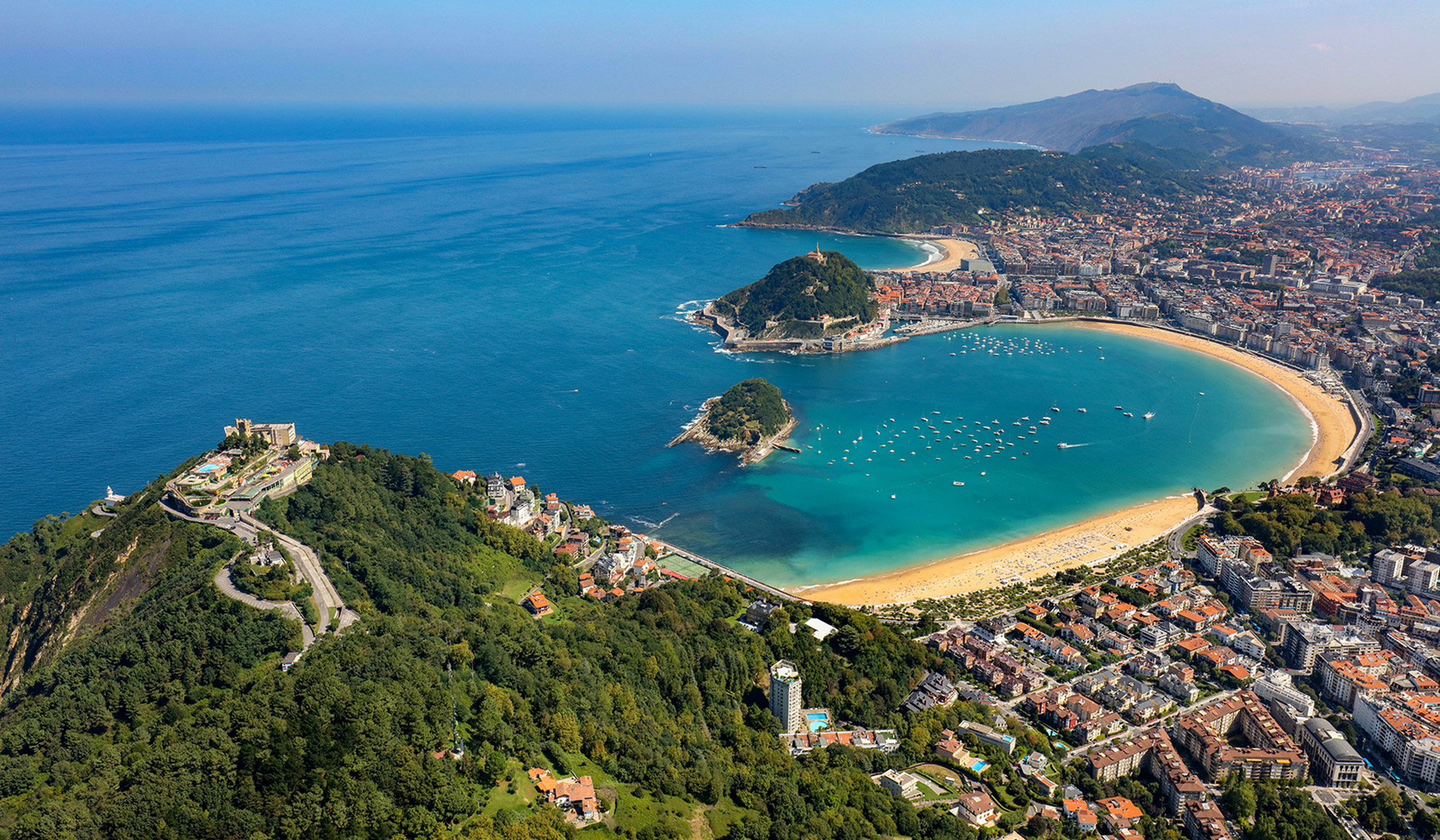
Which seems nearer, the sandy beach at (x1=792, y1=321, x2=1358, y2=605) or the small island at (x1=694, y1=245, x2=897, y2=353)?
the sandy beach at (x1=792, y1=321, x2=1358, y2=605)

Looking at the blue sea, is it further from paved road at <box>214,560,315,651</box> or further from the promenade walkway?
paved road at <box>214,560,315,651</box>

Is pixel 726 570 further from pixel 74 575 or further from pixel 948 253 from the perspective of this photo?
pixel 948 253

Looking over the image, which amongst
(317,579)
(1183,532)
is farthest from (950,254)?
(317,579)

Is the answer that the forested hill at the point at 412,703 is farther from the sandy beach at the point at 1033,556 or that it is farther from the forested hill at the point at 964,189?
the forested hill at the point at 964,189

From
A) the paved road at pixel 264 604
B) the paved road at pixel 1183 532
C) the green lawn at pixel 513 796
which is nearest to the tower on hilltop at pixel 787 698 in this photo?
the green lawn at pixel 513 796

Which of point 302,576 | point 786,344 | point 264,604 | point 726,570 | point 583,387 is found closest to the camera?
point 264,604

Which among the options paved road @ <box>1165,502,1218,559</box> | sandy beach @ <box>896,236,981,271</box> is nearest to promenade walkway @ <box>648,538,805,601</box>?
paved road @ <box>1165,502,1218,559</box>
